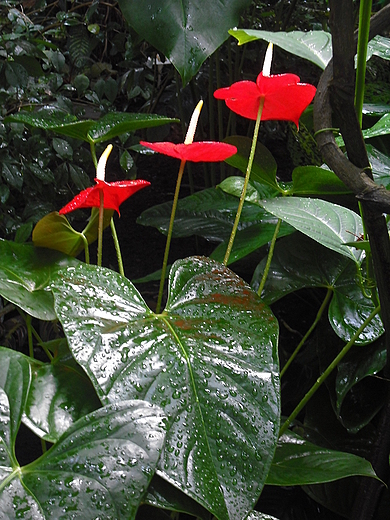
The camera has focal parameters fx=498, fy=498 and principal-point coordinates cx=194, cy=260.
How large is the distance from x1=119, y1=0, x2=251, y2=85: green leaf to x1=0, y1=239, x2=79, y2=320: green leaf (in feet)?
0.99

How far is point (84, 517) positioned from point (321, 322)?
2.26 feet

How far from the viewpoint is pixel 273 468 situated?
1.88ft

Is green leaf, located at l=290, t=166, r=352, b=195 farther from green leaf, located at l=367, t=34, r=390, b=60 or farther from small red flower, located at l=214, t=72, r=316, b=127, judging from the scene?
green leaf, located at l=367, t=34, r=390, b=60

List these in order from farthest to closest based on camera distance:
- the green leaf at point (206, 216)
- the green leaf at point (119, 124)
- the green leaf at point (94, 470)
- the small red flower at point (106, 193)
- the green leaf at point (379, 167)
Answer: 1. the green leaf at point (206, 216)
2. the green leaf at point (379, 167)
3. the green leaf at point (119, 124)
4. the small red flower at point (106, 193)
5. the green leaf at point (94, 470)

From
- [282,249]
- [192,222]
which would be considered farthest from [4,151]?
[282,249]

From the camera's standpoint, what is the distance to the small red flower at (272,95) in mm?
622

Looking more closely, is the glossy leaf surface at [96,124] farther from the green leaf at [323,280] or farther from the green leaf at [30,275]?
the green leaf at [323,280]

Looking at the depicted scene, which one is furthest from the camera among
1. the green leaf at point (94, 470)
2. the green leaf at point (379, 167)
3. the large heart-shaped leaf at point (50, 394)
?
the green leaf at point (379, 167)

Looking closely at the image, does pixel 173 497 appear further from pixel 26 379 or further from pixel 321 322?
pixel 321 322

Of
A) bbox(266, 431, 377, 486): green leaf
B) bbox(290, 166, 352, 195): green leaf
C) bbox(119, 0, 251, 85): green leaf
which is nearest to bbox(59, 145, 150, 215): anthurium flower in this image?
bbox(119, 0, 251, 85): green leaf

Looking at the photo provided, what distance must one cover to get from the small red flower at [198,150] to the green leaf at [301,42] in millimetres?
140

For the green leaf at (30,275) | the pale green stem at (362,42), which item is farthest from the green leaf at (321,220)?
the green leaf at (30,275)

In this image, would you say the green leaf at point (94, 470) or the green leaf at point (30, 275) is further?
the green leaf at point (30, 275)

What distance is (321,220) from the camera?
0.70 meters
